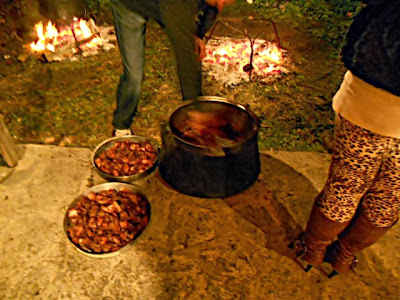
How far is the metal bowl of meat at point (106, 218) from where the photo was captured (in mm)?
3119

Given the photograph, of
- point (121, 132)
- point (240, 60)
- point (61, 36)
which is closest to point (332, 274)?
point (121, 132)

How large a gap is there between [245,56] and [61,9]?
3502 millimetres

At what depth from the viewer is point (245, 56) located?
245 inches

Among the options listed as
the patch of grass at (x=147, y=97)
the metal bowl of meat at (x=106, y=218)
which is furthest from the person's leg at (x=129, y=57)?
the metal bowl of meat at (x=106, y=218)

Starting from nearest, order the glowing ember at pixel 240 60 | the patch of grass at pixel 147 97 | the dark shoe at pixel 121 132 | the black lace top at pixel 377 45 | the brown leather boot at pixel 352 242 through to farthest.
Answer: the black lace top at pixel 377 45, the brown leather boot at pixel 352 242, the dark shoe at pixel 121 132, the patch of grass at pixel 147 97, the glowing ember at pixel 240 60

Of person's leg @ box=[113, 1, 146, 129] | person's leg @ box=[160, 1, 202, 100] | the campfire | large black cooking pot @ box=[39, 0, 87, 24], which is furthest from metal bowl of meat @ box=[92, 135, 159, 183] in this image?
large black cooking pot @ box=[39, 0, 87, 24]

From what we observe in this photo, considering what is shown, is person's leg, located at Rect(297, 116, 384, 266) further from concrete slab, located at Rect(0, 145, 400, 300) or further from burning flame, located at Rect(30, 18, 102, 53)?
burning flame, located at Rect(30, 18, 102, 53)

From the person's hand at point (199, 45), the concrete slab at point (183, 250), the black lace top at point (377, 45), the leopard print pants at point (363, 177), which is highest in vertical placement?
the black lace top at point (377, 45)

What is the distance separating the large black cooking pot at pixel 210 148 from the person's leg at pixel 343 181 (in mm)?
871

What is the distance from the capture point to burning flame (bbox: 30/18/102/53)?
623 centimetres

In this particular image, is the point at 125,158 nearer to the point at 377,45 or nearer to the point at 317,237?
the point at 317,237

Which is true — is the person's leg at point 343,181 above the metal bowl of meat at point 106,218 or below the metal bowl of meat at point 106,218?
above

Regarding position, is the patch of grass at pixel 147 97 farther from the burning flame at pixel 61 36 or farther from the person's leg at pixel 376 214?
the person's leg at pixel 376 214

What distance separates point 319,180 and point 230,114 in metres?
1.32
